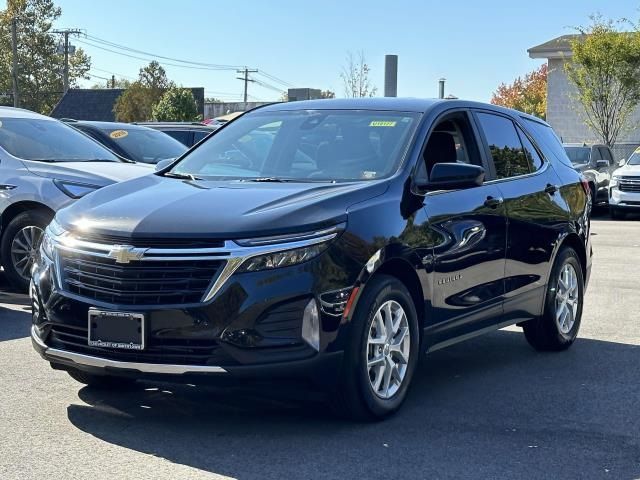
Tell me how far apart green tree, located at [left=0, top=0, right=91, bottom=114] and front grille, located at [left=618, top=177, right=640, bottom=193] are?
2810 inches

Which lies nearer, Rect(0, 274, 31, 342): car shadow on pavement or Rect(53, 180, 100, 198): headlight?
Rect(0, 274, 31, 342): car shadow on pavement

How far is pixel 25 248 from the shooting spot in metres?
9.73

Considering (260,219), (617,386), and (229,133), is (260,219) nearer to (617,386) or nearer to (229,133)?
(229,133)

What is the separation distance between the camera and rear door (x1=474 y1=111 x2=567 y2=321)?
6.74 metres

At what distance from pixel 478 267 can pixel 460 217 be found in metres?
0.38

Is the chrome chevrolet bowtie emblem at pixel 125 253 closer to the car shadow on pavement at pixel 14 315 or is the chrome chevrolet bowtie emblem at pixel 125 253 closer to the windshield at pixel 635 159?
the car shadow on pavement at pixel 14 315

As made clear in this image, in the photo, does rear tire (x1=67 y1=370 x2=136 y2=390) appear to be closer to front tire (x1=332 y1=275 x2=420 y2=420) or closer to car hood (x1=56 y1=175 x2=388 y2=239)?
car hood (x1=56 y1=175 x2=388 y2=239)

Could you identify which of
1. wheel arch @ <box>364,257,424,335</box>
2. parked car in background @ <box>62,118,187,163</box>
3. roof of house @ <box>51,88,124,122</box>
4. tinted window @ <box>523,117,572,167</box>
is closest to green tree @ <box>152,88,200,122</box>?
roof of house @ <box>51,88,124,122</box>

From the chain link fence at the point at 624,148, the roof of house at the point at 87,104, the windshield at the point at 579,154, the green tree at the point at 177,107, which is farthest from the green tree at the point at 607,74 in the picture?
the roof of house at the point at 87,104

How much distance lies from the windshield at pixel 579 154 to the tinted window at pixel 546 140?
17.0 metres

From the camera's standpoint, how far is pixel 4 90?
284 feet

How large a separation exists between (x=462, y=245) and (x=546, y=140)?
2186 millimetres

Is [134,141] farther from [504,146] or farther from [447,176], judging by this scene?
[447,176]

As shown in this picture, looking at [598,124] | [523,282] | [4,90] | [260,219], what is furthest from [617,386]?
[4,90]
